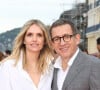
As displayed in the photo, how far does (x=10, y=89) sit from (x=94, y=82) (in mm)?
1149

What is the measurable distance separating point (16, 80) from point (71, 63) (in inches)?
31.9

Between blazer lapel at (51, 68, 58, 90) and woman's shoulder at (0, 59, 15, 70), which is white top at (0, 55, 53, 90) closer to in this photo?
woman's shoulder at (0, 59, 15, 70)

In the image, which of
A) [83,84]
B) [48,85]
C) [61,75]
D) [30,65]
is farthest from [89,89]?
[30,65]

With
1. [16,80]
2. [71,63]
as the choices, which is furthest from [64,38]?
[16,80]

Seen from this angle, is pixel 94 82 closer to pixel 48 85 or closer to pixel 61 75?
pixel 61 75

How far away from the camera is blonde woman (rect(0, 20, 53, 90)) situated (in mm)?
4973

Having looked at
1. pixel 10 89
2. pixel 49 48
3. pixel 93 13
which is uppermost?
pixel 49 48

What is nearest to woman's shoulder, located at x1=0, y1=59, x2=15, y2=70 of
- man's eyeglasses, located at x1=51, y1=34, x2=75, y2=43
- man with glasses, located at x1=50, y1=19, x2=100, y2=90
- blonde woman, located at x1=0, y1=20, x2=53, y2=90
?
blonde woman, located at x1=0, y1=20, x2=53, y2=90

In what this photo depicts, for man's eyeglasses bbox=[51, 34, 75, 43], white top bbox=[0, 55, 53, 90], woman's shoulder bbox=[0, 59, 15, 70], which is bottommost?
white top bbox=[0, 55, 53, 90]

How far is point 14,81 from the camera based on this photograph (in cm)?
496

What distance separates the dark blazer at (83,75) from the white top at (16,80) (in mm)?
656

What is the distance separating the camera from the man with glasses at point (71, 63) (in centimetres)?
428

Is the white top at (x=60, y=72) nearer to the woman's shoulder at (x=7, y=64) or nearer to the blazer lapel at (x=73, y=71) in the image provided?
the blazer lapel at (x=73, y=71)

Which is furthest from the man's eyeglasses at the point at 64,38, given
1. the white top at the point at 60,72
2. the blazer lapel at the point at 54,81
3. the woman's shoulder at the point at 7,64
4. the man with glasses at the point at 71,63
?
the woman's shoulder at the point at 7,64
